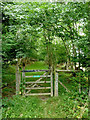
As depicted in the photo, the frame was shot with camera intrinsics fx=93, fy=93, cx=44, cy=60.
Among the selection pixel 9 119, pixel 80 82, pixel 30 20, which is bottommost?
pixel 9 119

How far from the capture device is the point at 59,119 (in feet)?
4.23

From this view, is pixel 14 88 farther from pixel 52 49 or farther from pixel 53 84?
pixel 52 49

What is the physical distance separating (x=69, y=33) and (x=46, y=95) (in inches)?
51.9

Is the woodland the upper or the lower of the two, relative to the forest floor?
upper

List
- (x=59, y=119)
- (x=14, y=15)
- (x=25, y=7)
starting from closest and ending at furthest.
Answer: (x=59, y=119)
(x=25, y=7)
(x=14, y=15)

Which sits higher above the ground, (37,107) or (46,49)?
(46,49)

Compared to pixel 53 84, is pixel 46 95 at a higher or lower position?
lower

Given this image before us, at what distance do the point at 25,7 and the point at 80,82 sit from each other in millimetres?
1457

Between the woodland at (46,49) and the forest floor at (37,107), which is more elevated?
the woodland at (46,49)

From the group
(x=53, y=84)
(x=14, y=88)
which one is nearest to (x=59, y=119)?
(x=53, y=84)

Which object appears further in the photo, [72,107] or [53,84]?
[53,84]

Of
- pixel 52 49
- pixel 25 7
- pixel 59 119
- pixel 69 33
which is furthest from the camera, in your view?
pixel 52 49

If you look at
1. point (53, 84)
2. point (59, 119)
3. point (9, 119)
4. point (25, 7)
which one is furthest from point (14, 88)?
point (25, 7)

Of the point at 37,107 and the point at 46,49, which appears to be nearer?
the point at 37,107
